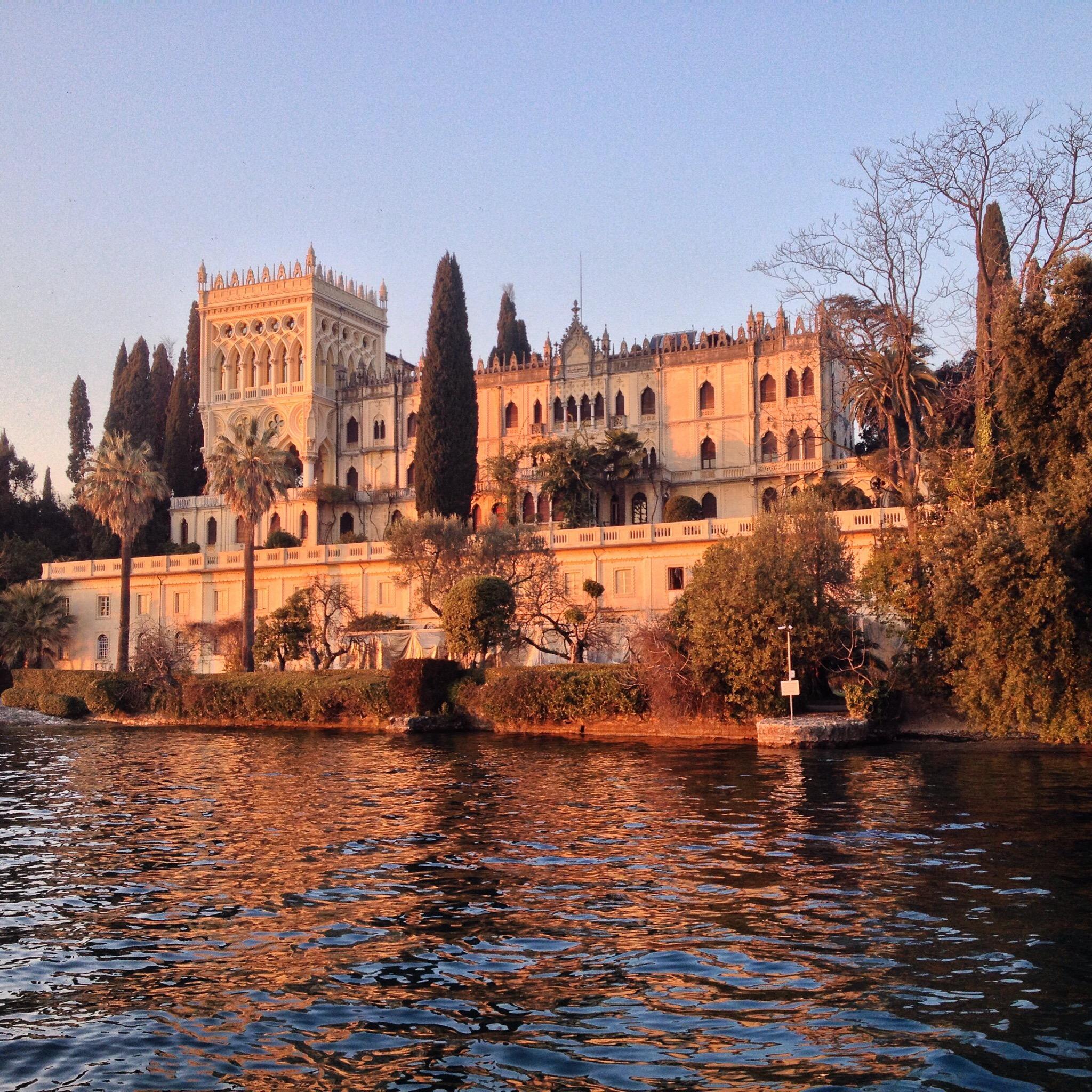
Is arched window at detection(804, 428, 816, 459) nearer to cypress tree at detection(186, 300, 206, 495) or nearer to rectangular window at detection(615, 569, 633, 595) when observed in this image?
rectangular window at detection(615, 569, 633, 595)

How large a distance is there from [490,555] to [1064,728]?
869 inches

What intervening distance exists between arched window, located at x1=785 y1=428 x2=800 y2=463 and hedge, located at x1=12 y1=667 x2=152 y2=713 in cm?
2946

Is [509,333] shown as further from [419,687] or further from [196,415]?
[419,687]

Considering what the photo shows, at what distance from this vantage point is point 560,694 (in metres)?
34.1

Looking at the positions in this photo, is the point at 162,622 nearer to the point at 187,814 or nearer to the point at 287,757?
the point at 287,757

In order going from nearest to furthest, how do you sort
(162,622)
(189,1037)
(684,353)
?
1. (189,1037)
2. (162,622)
3. (684,353)

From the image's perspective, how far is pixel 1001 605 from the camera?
26.2 m

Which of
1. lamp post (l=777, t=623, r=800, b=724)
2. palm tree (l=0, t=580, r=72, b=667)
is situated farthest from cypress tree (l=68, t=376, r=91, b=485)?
lamp post (l=777, t=623, r=800, b=724)

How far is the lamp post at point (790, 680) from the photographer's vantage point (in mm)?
28938

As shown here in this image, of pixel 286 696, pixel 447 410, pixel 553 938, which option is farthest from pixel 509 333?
pixel 553 938

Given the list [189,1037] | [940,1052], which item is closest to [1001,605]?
[940,1052]

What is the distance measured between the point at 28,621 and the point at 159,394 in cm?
2657

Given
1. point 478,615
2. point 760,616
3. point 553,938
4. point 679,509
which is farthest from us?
point 679,509

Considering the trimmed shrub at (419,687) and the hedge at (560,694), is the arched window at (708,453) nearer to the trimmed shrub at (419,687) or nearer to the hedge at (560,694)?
the trimmed shrub at (419,687)
